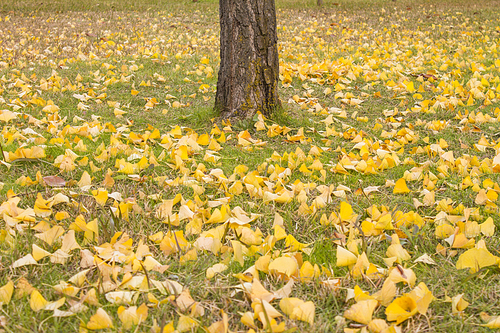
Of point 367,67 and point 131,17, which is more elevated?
point 131,17

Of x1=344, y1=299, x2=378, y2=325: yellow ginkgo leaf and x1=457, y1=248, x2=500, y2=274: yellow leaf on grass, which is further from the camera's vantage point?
x1=457, y1=248, x2=500, y2=274: yellow leaf on grass

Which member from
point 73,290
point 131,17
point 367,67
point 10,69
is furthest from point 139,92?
point 131,17

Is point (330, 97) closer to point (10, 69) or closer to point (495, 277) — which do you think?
point (495, 277)

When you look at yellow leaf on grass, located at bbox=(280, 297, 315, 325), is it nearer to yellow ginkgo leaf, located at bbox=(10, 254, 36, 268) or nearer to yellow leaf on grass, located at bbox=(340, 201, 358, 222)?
yellow leaf on grass, located at bbox=(340, 201, 358, 222)

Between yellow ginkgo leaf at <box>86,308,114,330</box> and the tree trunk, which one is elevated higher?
the tree trunk

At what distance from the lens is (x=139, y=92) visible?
4895 mm

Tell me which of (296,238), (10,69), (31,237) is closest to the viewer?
(31,237)

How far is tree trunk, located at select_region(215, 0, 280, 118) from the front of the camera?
3666mm

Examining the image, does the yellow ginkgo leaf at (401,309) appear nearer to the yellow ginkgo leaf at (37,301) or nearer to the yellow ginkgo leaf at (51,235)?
the yellow ginkgo leaf at (37,301)

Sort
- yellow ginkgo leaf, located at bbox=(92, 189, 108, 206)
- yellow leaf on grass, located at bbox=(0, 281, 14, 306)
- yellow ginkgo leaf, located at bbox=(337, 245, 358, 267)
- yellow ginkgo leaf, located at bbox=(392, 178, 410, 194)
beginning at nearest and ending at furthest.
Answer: yellow leaf on grass, located at bbox=(0, 281, 14, 306)
yellow ginkgo leaf, located at bbox=(337, 245, 358, 267)
yellow ginkgo leaf, located at bbox=(92, 189, 108, 206)
yellow ginkgo leaf, located at bbox=(392, 178, 410, 194)

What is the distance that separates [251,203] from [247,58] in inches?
69.2

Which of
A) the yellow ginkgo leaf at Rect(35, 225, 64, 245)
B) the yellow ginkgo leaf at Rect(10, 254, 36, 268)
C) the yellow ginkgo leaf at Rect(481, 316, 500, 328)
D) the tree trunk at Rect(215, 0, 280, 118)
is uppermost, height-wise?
the tree trunk at Rect(215, 0, 280, 118)

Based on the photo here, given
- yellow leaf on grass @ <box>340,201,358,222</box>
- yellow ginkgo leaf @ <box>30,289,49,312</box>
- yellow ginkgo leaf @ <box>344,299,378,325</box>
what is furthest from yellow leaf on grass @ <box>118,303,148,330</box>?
yellow leaf on grass @ <box>340,201,358,222</box>

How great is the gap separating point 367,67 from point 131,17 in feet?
25.3
